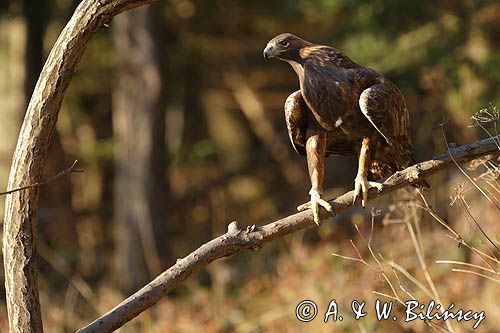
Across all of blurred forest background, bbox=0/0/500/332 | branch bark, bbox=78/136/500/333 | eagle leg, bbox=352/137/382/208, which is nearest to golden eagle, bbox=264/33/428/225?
eagle leg, bbox=352/137/382/208

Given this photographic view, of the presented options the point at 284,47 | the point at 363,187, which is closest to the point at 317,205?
the point at 363,187

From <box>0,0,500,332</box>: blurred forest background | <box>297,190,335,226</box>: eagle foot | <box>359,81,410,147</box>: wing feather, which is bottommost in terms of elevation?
<box>0,0,500,332</box>: blurred forest background

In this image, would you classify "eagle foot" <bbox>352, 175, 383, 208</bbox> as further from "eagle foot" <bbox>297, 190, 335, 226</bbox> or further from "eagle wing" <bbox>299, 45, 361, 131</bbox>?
"eagle wing" <bbox>299, 45, 361, 131</bbox>

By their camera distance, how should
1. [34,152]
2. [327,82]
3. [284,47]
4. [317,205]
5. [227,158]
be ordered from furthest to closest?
[227,158] < [284,47] < [327,82] < [317,205] < [34,152]

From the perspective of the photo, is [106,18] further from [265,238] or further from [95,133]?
[95,133]

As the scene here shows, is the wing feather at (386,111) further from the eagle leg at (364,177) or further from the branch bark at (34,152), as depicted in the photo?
the branch bark at (34,152)

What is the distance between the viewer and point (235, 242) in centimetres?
311

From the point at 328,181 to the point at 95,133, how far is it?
4.19 metres

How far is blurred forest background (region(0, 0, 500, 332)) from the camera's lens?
291 inches

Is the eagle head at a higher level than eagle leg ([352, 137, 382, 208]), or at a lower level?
higher

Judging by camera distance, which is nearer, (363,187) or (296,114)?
(363,187)

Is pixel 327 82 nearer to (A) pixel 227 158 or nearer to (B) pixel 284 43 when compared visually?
(B) pixel 284 43

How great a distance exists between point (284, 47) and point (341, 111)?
34cm

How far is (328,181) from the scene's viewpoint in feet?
37.3
